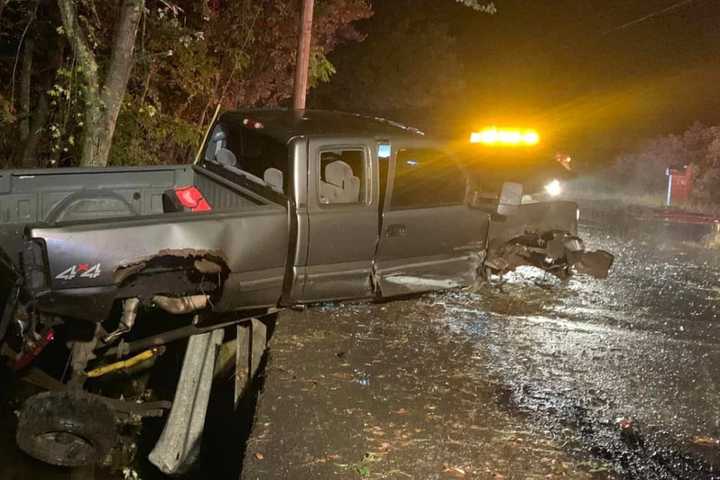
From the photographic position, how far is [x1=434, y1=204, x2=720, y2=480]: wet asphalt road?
15.5 ft

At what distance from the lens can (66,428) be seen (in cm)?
468

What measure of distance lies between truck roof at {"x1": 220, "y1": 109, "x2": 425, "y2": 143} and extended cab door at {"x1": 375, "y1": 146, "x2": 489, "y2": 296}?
0.28 meters

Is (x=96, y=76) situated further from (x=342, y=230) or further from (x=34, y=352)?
(x=34, y=352)

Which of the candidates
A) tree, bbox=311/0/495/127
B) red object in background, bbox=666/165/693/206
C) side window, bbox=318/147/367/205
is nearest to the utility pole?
side window, bbox=318/147/367/205

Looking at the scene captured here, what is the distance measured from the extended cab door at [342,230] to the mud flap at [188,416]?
0.96 m

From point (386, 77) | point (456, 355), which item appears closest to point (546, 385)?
point (456, 355)

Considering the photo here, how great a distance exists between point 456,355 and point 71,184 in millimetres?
3555

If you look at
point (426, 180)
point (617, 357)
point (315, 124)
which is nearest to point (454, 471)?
point (617, 357)

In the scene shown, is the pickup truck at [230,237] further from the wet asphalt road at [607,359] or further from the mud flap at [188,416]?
the wet asphalt road at [607,359]

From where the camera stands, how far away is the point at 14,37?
1048cm

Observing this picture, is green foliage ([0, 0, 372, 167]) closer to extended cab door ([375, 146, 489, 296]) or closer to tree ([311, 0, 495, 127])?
extended cab door ([375, 146, 489, 296])

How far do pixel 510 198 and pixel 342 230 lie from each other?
5.20 feet

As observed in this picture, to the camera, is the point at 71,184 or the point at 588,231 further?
the point at 588,231

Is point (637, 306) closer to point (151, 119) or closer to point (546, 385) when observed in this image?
point (546, 385)
